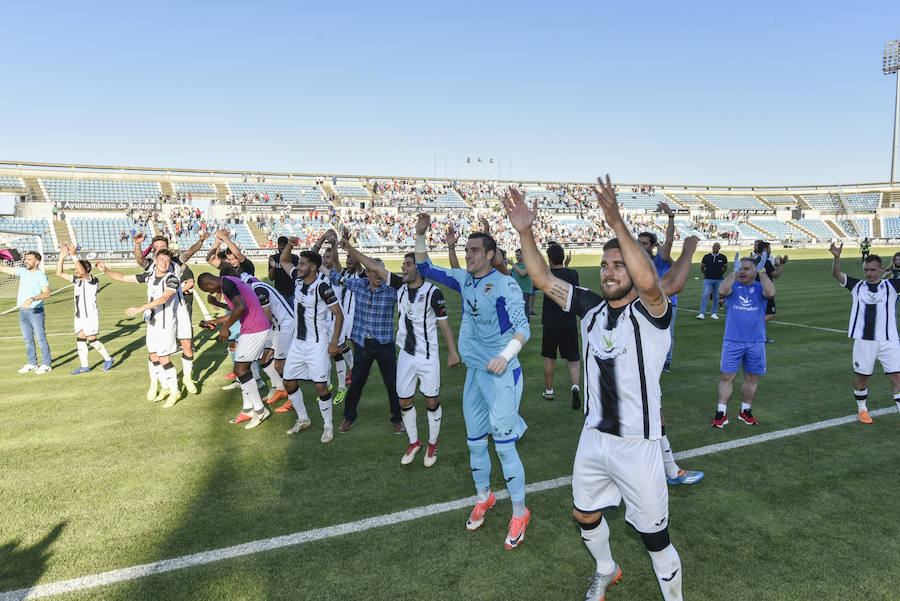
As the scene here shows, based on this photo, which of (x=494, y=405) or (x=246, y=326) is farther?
(x=246, y=326)

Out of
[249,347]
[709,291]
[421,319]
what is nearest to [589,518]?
[421,319]

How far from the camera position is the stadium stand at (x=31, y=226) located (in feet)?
137

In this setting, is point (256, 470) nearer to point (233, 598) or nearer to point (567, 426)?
point (233, 598)

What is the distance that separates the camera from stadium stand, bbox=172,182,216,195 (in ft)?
181

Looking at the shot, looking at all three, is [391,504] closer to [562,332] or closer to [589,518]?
[589,518]

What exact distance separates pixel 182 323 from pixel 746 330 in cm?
877

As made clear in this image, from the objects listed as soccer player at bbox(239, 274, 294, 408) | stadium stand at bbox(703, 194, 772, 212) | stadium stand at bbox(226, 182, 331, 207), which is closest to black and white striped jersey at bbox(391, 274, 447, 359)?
soccer player at bbox(239, 274, 294, 408)

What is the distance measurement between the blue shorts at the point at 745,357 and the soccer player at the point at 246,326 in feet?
21.0

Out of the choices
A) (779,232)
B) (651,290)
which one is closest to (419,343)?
(651,290)

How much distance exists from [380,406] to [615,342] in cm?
545

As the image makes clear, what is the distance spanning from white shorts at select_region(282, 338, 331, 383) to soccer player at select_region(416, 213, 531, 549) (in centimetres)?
268

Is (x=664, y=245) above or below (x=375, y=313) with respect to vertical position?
above

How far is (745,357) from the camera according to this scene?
21.7 feet

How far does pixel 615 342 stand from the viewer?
10.2 ft
